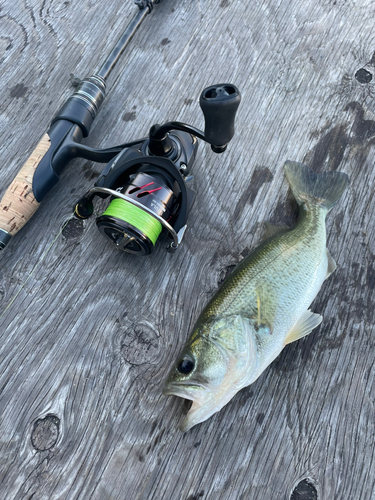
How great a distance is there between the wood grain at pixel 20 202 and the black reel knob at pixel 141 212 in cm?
47

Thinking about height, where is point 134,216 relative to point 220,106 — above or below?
below

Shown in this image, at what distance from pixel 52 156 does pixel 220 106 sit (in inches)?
42.1

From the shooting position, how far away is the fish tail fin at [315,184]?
6.79ft

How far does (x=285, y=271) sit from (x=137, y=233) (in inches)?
29.7

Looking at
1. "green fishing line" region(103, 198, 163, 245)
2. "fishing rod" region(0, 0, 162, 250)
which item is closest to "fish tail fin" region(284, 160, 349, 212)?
"green fishing line" region(103, 198, 163, 245)

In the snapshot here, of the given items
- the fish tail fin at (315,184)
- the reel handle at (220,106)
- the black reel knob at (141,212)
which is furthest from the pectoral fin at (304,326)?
the reel handle at (220,106)

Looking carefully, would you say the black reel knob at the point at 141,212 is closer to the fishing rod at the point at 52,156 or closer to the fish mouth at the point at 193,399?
the fishing rod at the point at 52,156

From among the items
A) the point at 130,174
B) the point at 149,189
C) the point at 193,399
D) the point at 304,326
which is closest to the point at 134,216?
the point at 149,189

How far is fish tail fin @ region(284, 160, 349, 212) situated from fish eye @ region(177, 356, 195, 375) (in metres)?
1.09

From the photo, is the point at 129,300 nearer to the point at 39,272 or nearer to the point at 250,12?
the point at 39,272

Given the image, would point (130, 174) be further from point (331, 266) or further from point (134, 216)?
point (331, 266)

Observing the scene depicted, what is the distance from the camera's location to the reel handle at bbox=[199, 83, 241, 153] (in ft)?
4.74

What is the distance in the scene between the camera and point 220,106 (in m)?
1.45

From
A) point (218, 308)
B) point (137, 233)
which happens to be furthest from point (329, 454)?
point (137, 233)
